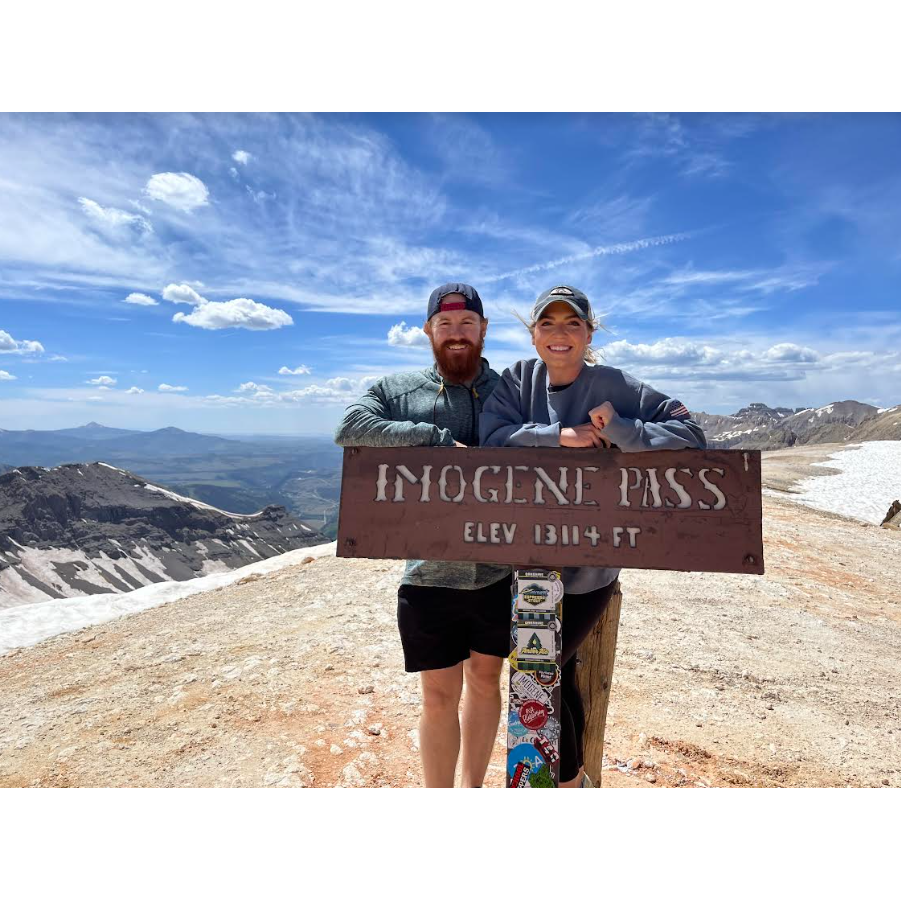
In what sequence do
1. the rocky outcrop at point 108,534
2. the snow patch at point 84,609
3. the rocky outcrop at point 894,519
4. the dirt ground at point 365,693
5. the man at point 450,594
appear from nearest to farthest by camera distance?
the man at point 450,594, the dirt ground at point 365,693, the snow patch at point 84,609, the rocky outcrop at point 894,519, the rocky outcrop at point 108,534

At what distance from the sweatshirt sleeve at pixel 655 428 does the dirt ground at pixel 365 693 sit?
2.89 metres

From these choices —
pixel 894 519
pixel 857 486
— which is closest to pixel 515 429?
pixel 894 519

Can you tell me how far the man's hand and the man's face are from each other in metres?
0.75

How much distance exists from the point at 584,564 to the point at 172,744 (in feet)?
13.4

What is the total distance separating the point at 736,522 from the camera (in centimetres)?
237

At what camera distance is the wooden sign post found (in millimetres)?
2381

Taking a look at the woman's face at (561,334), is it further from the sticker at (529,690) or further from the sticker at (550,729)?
the sticker at (550,729)

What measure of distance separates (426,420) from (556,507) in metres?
0.82

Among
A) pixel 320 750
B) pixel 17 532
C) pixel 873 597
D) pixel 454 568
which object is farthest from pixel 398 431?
pixel 17 532

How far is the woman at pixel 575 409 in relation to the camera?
238cm

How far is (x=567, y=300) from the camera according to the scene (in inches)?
98.4

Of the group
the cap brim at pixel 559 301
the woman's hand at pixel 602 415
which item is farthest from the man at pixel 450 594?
the woman's hand at pixel 602 415

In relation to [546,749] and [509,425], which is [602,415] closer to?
[509,425]

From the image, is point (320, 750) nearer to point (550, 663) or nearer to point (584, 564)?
point (550, 663)
